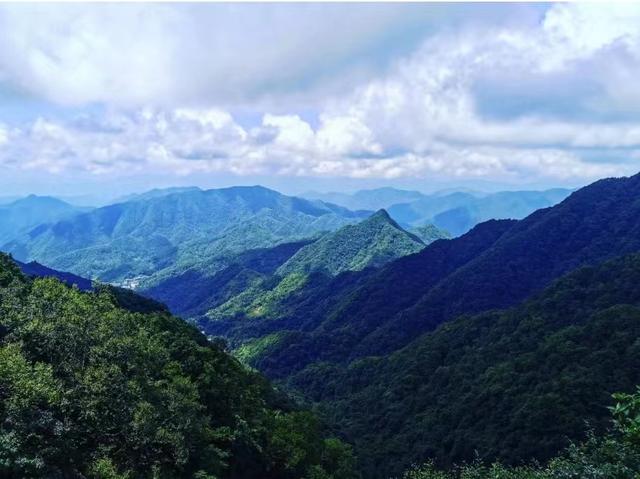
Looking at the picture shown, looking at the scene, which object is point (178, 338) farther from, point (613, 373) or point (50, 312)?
point (613, 373)

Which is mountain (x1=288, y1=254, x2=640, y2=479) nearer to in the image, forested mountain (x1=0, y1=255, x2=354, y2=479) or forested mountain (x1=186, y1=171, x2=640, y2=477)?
forested mountain (x1=186, y1=171, x2=640, y2=477)

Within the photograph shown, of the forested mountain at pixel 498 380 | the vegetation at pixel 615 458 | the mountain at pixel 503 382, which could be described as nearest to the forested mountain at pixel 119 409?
the vegetation at pixel 615 458

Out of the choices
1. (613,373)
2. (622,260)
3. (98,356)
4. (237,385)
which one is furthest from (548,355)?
(98,356)

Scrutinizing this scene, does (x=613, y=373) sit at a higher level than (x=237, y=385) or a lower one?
lower

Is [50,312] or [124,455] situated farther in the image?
[50,312]

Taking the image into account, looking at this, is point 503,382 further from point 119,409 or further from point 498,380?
point 119,409

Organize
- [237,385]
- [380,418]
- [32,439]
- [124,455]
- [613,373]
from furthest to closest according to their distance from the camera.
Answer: [380,418] < [613,373] < [237,385] < [124,455] < [32,439]

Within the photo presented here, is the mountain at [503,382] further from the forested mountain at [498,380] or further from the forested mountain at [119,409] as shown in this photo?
the forested mountain at [119,409]
